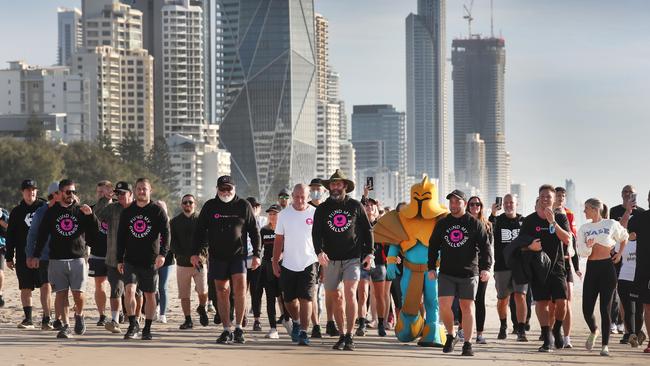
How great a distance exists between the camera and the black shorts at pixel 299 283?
14.5 m

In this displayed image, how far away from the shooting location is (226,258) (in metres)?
14.3

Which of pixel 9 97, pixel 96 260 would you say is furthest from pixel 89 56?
pixel 96 260

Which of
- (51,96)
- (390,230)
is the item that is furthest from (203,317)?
(51,96)

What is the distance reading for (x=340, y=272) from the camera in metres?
14.3

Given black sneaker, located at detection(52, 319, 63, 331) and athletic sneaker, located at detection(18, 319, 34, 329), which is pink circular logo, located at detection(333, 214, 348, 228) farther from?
athletic sneaker, located at detection(18, 319, 34, 329)

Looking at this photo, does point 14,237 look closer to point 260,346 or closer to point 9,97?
point 260,346

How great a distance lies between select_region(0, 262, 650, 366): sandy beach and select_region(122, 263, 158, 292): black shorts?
622 millimetres

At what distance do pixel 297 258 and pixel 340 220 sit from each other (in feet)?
2.46

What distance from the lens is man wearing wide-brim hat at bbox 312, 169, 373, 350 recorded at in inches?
558

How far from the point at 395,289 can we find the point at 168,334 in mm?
3256

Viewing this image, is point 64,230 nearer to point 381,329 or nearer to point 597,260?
point 381,329

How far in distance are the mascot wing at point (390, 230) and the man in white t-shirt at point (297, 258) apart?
983 mm

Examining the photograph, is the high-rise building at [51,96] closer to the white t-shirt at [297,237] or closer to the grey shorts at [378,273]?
the grey shorts at [378,273]

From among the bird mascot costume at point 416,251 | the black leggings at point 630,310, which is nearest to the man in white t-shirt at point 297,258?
the bird mascot costume at point 416,251
